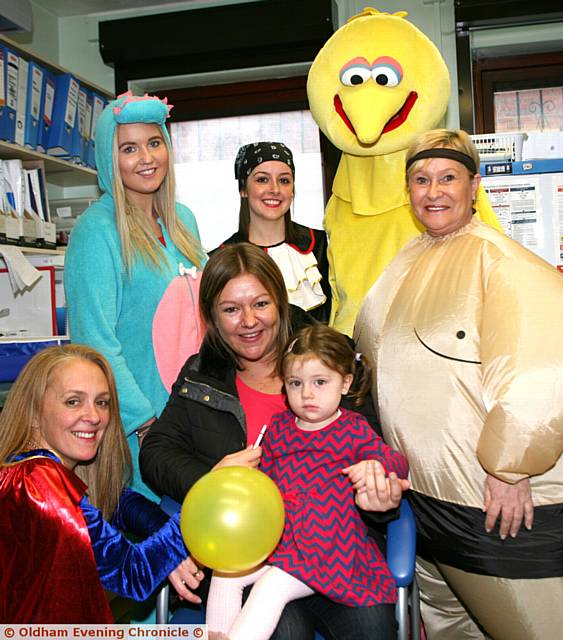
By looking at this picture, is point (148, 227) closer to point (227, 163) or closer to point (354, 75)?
point (354, 75)

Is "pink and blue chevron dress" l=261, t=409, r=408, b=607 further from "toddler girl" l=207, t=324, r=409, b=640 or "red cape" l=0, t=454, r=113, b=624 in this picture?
"red cape" l=0, t=454, r=113, b=624

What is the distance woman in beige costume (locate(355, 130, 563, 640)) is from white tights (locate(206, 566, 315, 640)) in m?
0.33

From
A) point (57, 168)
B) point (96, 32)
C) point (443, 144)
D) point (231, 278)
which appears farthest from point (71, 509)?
point (96, 32)

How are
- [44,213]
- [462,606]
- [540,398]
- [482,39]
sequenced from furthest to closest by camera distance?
1. [482,39]
2. [44,213]
3. [462,606]
4. [540,398]

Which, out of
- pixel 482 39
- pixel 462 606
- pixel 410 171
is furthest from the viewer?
pixel 482 39

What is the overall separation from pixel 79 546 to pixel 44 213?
6.44 ft

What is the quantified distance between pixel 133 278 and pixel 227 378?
0.39 metres

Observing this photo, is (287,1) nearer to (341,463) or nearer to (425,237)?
(425,237)

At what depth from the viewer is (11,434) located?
1.54 m

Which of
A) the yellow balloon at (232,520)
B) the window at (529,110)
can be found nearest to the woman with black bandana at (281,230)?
the yellow balloon at (232,520)

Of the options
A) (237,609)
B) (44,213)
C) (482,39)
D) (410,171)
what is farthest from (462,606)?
(482,39)

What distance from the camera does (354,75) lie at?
80.5 inches

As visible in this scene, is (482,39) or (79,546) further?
(482,39)

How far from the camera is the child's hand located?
143 cm
